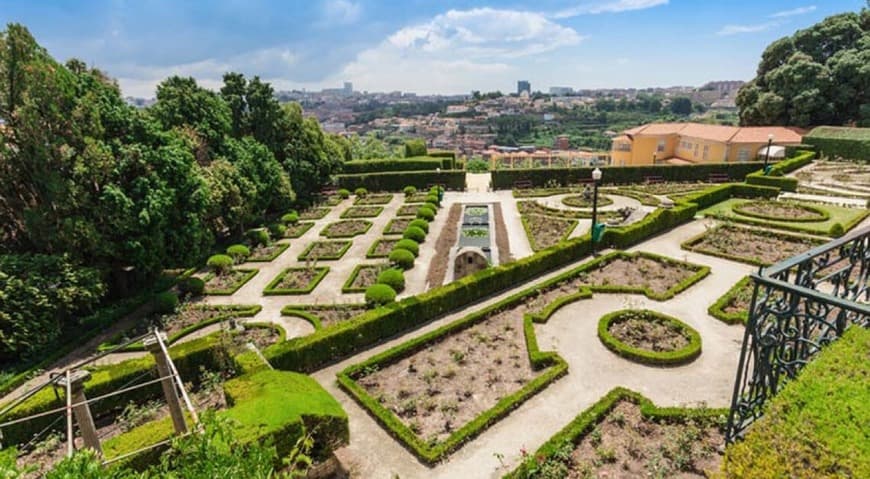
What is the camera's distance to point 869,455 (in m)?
3.77

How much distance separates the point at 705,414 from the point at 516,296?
277 inches

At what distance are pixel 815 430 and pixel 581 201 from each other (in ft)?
89.6

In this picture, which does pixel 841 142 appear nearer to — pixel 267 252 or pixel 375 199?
pixel 375 199

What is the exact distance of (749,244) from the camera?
772 inches

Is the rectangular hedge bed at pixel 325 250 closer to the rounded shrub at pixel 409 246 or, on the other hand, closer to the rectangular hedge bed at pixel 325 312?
the rounded shrub at pixel 409 246

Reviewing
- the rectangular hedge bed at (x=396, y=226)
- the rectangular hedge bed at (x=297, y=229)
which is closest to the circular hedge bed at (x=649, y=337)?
the rectangular hedge bed at (x=396, y=226)

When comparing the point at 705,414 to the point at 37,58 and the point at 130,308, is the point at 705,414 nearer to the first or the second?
the point at 130,308

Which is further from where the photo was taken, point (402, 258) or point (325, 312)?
point (402, 258)

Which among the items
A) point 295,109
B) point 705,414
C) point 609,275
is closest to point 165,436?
point 705,414

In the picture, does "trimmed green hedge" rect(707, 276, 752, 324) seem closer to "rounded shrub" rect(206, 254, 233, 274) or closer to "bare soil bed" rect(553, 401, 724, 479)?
"bare soil bed" rect(553, 401, 724, 479)

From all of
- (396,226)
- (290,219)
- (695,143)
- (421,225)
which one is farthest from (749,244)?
(695,143)

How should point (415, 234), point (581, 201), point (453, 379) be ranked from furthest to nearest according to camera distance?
1. point (581, 201)
2. point (415, 234)
3. point (453, 379)

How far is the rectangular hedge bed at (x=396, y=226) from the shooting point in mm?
25234

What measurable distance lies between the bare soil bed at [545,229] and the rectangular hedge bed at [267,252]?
13.4 meters
